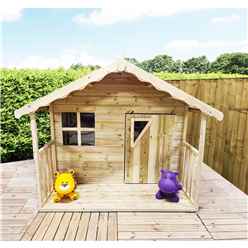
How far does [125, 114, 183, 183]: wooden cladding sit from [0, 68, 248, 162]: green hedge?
2.90 m

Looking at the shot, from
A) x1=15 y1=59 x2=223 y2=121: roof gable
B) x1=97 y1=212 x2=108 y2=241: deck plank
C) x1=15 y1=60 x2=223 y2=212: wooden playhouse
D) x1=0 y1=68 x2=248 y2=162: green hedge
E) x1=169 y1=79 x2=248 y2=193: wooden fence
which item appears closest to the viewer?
x1=97 y1=212 x2=108 y2=241: deck plank

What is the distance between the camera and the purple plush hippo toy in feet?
12.4

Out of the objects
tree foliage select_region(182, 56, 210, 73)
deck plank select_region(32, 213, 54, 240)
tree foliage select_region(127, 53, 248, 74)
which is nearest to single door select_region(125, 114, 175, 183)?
deck plank select_region(32, 213, 54, 240)

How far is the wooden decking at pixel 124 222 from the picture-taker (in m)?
3.00

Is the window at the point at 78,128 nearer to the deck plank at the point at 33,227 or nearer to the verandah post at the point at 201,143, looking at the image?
the deck plank at the point at 33,227

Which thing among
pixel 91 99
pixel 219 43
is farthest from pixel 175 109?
pixel 219 43

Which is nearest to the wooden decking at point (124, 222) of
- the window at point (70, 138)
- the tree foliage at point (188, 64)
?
the window at point (70, 138)

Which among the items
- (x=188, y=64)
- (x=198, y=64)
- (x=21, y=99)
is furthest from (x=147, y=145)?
(x=198, y=64)

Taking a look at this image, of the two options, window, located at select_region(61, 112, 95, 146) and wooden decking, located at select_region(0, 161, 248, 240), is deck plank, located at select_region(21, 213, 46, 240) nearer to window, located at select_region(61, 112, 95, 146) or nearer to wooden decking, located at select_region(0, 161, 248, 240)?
wooden decking, located at select_region(0, 161, 248, 240)

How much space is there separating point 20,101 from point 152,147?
3686 mm

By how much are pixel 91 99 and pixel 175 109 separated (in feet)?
5.15

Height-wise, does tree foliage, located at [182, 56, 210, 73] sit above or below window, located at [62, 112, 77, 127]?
above

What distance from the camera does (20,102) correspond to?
5.83 m
